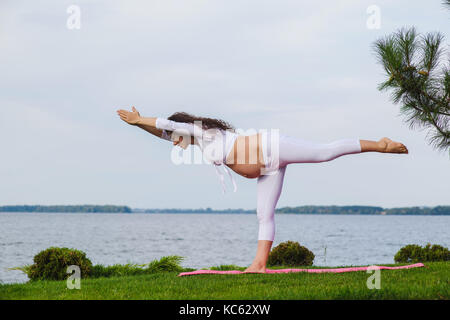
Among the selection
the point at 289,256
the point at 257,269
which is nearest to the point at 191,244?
the point at 289,256

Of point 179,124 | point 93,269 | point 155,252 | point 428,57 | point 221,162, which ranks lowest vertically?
point 155,252

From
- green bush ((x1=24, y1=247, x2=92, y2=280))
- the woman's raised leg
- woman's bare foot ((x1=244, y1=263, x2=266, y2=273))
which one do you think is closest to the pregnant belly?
the woman's raised leg

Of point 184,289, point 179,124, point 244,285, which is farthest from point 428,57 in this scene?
point 184,289

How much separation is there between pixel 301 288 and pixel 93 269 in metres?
5.05

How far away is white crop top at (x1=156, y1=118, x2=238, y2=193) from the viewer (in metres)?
5.52

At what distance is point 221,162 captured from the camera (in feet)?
18.5

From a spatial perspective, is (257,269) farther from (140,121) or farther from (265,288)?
(140,121)

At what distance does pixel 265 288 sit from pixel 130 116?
259 cm

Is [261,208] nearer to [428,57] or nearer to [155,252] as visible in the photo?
[428,57]

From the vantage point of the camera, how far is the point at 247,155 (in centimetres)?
557

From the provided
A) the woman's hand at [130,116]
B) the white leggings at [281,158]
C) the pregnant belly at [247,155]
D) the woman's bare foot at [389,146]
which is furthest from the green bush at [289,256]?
the woman's hand at [130,116]

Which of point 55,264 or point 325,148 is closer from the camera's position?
point 325,148

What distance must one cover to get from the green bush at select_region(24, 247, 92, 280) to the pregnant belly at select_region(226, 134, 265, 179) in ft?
12.4
